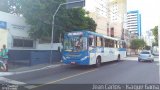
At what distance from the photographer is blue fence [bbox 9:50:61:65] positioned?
21641 millimetres

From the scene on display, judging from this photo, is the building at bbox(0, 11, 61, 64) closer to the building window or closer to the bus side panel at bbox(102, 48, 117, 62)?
the building window

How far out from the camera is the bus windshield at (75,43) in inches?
717

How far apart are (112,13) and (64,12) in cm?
7014

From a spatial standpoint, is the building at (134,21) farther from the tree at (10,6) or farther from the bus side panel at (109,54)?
the bus side panel at (109,54)

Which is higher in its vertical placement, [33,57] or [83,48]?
[83,48]

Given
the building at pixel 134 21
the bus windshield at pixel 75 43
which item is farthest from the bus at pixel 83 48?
the building at pixel 134 21

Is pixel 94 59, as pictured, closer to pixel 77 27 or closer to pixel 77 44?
pixel 77 44

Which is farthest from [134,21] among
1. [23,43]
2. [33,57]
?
[33,57]

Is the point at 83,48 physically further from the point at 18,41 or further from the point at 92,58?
the point at 18,41

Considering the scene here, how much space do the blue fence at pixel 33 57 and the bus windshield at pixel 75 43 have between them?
4.04 metres

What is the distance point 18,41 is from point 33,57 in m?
5.56

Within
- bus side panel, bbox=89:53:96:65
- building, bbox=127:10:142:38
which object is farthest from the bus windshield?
building, bbox=127:10:142:38

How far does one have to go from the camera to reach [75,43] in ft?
61.2

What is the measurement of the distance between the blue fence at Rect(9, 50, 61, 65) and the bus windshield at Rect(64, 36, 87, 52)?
4038 mm
